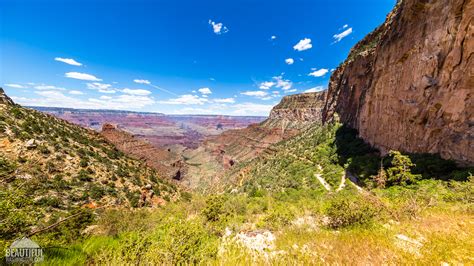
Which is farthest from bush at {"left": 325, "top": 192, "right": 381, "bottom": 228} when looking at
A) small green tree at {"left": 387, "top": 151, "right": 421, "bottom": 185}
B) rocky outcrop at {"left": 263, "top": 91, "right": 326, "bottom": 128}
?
rocky outcrop at {"left": 263, "top": 91, "right": 326, "bottom": 128}

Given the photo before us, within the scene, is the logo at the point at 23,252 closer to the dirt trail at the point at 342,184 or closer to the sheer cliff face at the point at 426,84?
the sheer cliff face at the point at 426,84

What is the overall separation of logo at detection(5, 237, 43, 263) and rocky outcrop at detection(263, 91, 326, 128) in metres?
124

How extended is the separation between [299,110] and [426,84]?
12068 cm

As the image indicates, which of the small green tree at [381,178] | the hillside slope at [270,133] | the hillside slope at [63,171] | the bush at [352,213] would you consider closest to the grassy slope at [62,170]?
the hillside slope at [63,171]

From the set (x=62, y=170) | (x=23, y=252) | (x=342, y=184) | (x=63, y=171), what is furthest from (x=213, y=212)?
(x=342, y=184)

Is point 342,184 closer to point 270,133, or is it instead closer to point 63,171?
point 63,171

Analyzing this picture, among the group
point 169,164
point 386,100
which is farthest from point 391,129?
point 169,164

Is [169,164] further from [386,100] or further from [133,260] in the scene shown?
[133,260]

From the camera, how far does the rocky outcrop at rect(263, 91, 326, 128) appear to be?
127 m

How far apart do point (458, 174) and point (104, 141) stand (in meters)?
48.6

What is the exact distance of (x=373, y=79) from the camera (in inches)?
1328

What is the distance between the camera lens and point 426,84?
20719mm

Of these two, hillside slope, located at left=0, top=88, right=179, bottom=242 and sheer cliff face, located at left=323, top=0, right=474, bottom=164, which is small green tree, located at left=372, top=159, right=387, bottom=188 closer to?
sheer cliff face, located at left=323, top=0, right=474, bottom=164

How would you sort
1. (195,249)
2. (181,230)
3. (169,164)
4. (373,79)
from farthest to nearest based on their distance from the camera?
(169,164)
(373,79)
(181,230)
(195,249)
